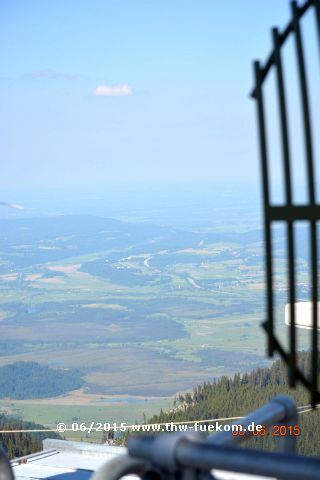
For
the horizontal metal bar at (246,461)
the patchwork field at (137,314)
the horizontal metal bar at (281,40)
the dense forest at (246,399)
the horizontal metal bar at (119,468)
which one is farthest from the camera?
→ the patchwork field at (137,314)

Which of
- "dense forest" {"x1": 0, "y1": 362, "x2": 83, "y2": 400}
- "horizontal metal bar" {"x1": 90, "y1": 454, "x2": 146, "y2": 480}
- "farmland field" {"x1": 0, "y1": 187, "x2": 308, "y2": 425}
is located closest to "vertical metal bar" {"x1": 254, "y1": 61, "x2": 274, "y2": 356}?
"horizontal metal bar" {"x1": 90, "y1": 454, "x2": 146, "y2": 480}

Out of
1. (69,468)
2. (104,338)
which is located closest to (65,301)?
(104,338)

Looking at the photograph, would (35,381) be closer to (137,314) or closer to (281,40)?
(137,314)

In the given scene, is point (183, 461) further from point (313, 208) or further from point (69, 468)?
point (69, 468)

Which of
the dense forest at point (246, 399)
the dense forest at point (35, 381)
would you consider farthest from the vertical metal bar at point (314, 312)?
the dense forest at point (35, 381)

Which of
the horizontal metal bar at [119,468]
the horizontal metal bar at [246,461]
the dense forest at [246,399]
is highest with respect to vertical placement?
the horizontal metal bar at [246,461]

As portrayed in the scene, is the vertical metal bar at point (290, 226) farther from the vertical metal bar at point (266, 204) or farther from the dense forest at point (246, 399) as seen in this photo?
the dense forest at point (246, 399)

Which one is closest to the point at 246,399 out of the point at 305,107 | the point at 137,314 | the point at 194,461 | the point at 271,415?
the point at 271,415
